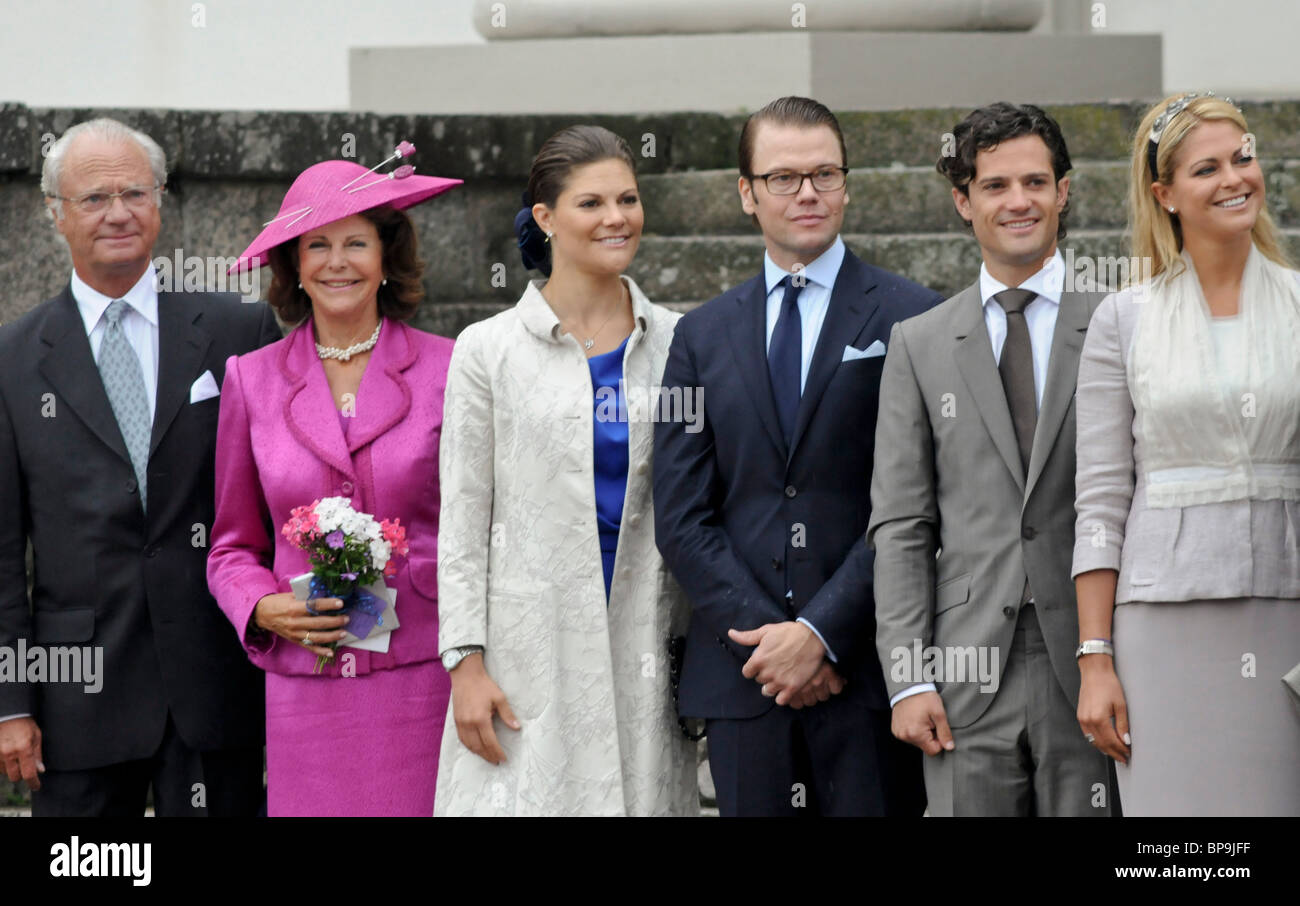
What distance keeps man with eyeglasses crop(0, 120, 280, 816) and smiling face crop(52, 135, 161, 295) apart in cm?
5

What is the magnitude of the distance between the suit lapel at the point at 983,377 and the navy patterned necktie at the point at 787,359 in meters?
0.39

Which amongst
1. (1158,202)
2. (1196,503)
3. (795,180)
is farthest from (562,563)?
(1158,202)

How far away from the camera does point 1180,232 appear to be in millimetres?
4094

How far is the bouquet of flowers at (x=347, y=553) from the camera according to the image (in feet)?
14.1

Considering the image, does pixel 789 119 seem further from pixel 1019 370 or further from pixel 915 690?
pixel 915 690

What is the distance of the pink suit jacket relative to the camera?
178 inches

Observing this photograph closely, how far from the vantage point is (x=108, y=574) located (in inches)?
184

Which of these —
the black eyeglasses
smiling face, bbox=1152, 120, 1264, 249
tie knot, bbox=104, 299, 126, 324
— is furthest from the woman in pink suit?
smiling face, bbox=1152, 120, 1264, 249

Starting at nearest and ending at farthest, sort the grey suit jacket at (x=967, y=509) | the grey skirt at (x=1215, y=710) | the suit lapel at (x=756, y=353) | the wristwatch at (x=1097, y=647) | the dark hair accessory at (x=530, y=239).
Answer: the grey skirt at (x=1215, y=710)
the wristwatch at (x=1097, y=647)
the grey suit jacket at (x=967, y=509)
the suit lapel at (x=756, y=353)
the dark hair accessory at (x=530, y=239)

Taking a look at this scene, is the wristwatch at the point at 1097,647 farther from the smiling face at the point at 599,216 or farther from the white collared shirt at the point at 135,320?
the white collared shirt at the point at 135,320

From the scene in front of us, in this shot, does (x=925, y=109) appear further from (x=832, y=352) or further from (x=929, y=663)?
(x=929, y=663)

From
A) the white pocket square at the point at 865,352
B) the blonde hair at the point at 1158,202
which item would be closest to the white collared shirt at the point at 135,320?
the white pocket square at the point at 865,352

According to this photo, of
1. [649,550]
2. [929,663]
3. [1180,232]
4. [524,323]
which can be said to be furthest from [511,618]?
[1180,232]

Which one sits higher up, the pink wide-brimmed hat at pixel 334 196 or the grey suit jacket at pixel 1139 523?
the pink wide-brimmed hat at pixel 334 196
